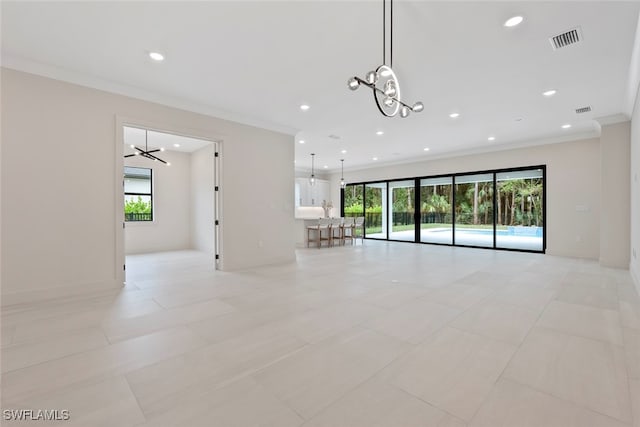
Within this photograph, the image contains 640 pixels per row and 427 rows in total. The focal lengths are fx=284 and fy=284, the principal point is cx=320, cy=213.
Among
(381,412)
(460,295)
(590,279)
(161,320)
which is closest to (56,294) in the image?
A: (161,320)

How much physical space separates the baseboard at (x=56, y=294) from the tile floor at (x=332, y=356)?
137mm

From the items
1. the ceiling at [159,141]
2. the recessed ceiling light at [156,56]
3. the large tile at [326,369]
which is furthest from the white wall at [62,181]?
the large tile at [326,369]

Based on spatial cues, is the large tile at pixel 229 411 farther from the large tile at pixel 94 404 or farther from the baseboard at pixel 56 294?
the baseboard at pixel 56 294

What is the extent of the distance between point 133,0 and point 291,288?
11.5 ft

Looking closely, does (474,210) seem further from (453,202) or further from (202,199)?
(202,199)

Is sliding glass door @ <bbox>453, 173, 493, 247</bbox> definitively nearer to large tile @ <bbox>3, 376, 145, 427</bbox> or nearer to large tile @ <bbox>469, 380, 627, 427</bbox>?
large tile @ <bbox>469, 380, 627, 427</bbox>

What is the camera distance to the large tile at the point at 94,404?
148cm

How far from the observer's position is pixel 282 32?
2.85 metres

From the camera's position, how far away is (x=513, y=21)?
2.66 meters

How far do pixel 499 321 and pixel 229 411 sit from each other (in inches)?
102

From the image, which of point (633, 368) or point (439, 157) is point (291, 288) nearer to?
point (633, 368)

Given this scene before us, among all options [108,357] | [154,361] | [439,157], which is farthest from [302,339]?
[439,157]

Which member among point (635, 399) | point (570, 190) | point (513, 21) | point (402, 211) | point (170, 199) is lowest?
point (635, 399)

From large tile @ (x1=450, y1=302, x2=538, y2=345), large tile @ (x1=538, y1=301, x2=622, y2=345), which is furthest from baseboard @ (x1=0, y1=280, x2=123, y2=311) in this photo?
large tile @ (x1=538, y1=301, x2=622, y2=345)
